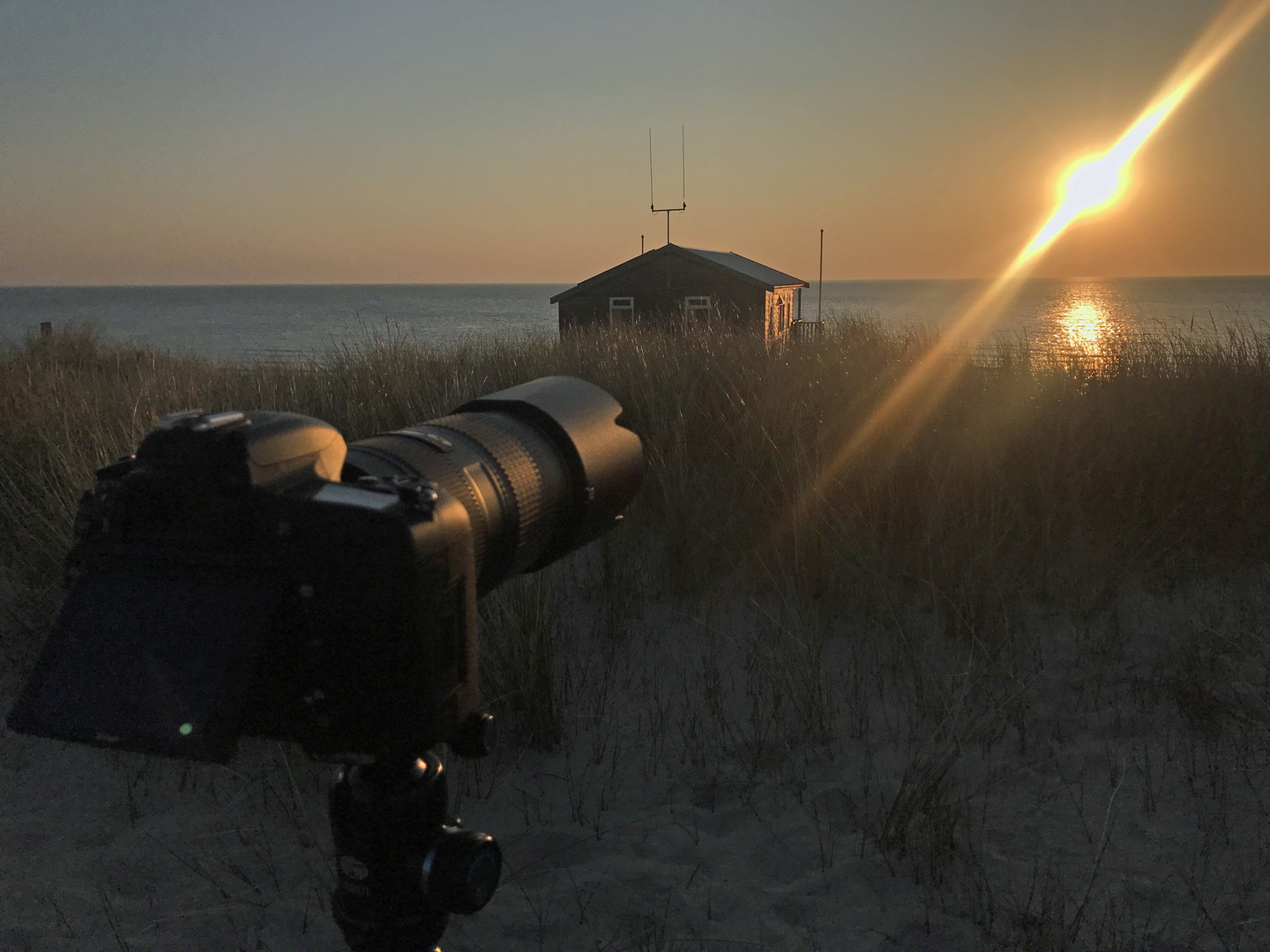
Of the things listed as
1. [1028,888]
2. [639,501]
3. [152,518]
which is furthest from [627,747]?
[152,518]

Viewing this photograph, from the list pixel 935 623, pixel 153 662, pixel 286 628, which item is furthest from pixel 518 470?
pixel 935 623

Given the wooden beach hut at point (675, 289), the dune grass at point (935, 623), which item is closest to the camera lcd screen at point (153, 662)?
the dune grass at point (935, 623)

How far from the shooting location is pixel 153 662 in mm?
1052

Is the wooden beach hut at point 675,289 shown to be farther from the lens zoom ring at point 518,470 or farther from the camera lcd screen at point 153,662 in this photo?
the camera lcd screen at point 153,662

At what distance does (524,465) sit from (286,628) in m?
0.57

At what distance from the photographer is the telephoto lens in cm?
139

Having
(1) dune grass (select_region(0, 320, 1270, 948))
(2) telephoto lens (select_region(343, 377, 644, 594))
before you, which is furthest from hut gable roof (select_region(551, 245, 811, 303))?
(2) telephoto lens (select_region(343, 377, 644, 594))

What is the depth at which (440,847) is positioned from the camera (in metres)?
1.31

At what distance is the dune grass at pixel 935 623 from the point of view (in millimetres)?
2332

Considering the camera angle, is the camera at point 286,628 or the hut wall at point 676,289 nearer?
the camera at point 286,628

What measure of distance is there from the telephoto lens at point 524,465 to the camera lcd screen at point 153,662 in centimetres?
30

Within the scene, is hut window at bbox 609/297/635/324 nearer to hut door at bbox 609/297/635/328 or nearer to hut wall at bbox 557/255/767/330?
hut door at bbox 609/297/635/328

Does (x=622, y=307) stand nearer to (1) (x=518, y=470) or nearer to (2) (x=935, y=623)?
(2) (x=935, y=623)

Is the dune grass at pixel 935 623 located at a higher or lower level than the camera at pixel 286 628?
lower
